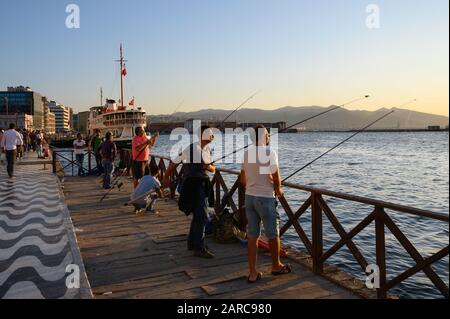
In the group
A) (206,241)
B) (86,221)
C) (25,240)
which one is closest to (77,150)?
(86,221)

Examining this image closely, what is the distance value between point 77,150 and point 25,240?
1034 centimetres

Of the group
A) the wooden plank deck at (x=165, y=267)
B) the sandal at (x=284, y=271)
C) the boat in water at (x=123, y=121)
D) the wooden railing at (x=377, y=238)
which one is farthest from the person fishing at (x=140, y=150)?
the boat in water at (x=123, y=121)

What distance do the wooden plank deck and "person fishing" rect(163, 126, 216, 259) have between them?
492 mm

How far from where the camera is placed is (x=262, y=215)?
4664mm

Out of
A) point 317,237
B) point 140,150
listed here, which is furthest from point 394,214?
point 317,237

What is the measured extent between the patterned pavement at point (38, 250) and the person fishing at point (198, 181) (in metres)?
1.58

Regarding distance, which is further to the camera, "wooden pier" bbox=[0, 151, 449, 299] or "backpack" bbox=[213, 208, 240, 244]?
"backpack" bbox=[213, 208, 240, 244]

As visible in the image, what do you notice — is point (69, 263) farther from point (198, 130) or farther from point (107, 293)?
point (198, 130)

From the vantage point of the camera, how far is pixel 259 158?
4.58 meters

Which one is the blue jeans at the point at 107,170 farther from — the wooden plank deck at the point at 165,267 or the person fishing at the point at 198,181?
the person fishing at the point at 198,181

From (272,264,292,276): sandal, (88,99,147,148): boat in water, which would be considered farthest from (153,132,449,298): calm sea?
(88,99,147,148): boat in water

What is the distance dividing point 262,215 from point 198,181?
1.25 metres

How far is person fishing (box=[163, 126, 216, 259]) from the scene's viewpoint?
17.9 ft

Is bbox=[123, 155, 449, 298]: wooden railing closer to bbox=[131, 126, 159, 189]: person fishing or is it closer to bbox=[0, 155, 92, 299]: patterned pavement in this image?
bbox=[0, 155, 92, 299]: patterned pavement
